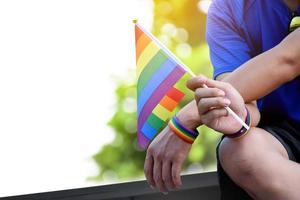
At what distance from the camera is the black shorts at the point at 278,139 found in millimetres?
1374

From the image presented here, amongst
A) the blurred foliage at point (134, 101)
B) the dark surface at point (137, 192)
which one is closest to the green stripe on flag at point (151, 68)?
the dark surface at point (137, 192)

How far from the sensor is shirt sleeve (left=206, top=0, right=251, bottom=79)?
1.56m

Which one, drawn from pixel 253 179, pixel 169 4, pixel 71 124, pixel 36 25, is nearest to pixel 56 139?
pixel 71 124

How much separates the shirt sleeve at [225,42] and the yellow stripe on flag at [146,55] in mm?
235

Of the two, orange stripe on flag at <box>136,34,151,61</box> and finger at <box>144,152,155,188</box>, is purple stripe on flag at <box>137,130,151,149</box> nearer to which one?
finger at <box>144,152,155,188</box>

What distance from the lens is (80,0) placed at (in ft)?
8.42

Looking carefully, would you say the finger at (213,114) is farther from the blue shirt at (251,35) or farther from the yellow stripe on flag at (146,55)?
the blue shirt at (251,35)

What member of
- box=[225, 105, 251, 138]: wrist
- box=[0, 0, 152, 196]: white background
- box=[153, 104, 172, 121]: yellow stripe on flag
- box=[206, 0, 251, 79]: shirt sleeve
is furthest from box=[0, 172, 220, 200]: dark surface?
box=[225, 105, 251, 138]: wrist

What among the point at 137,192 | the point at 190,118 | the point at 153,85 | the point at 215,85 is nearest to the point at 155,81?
the point at 153,85

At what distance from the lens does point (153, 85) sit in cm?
139

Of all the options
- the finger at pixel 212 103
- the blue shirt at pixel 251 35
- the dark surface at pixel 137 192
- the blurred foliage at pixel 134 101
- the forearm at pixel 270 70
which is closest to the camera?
the finger at pixel 212 103

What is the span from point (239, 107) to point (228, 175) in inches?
9.3

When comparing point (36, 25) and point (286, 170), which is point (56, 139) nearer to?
point (36, 25)

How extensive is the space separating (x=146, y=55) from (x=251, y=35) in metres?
0.34
